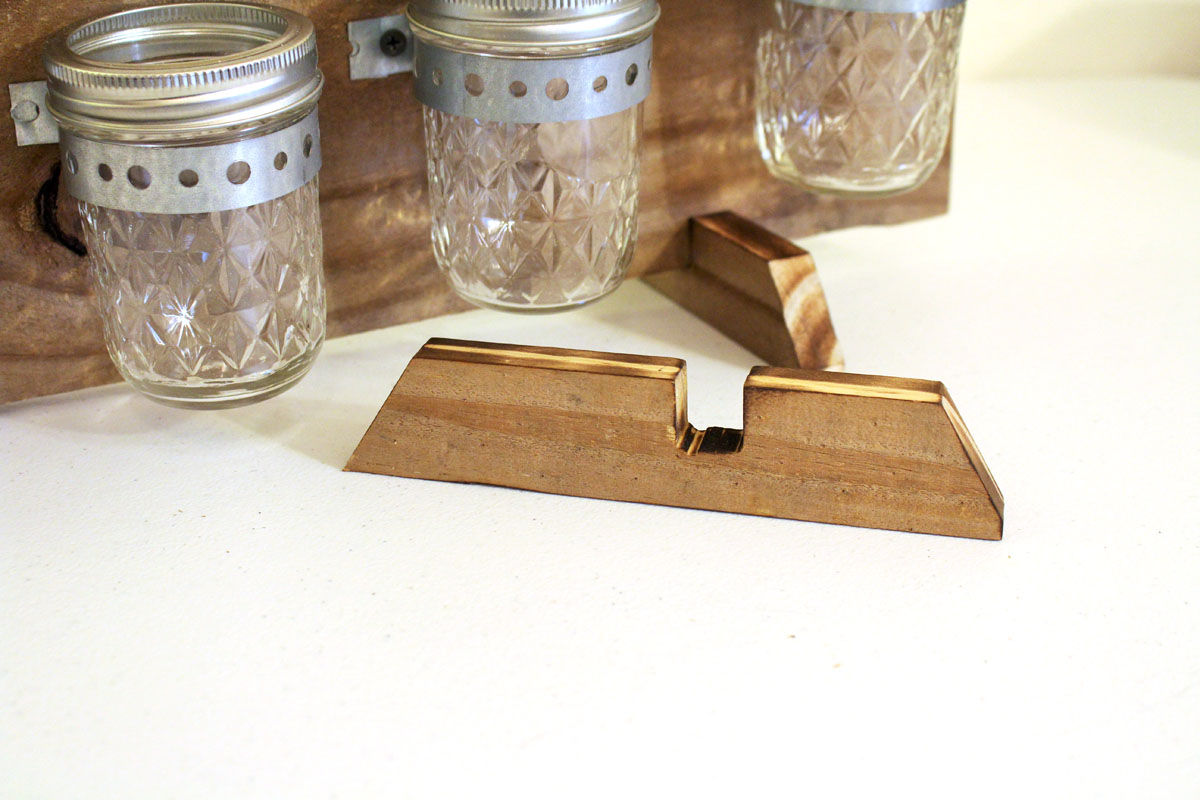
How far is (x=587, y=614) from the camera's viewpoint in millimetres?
583

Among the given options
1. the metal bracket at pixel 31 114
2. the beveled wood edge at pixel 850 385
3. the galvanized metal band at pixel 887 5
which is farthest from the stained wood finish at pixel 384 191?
the beveled wood edge at pixel 850 385

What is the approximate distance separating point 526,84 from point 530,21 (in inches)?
1.3

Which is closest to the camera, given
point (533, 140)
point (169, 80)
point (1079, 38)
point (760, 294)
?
point (169, 80)

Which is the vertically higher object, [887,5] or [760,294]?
[887,5]

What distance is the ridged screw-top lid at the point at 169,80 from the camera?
58 cm

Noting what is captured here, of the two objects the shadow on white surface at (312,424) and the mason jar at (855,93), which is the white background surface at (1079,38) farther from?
the shadow on white surface at (312,424)

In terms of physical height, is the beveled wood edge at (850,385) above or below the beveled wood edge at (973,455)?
above

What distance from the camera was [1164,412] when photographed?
75 cm

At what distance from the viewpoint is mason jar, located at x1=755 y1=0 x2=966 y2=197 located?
0.82m

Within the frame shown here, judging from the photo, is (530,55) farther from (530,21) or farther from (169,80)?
(169,80)

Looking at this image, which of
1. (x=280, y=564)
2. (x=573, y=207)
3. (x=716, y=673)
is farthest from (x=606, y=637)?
(x=573, y=207)

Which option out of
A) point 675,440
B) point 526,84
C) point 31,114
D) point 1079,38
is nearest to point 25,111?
point 31,114

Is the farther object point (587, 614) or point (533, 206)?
point (533, 206)

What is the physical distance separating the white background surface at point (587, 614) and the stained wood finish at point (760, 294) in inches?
1.0
